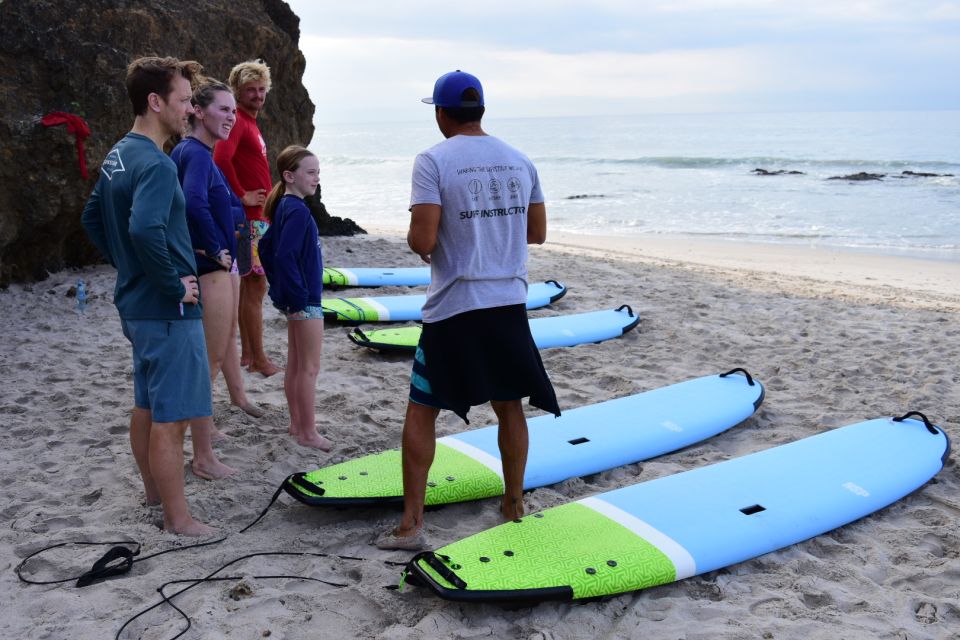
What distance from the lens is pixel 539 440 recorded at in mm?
4133

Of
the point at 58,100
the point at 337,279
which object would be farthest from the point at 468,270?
the point at 58,100

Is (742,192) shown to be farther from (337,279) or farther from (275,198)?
(275,198)

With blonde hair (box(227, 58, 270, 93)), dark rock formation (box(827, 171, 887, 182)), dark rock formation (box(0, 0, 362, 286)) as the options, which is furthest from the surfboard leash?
dark rock formation (box(827, 171, 887, 182))

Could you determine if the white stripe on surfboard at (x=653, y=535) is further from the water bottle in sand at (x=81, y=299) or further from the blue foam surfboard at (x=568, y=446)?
the water bottle in sand at (x=81, y=299)

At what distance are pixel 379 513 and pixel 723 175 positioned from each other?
1033 inches

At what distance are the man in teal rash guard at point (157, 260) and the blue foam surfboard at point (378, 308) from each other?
3612 millimetres

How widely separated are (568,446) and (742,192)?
19757 millimetres

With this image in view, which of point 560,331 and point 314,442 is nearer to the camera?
point 314,442

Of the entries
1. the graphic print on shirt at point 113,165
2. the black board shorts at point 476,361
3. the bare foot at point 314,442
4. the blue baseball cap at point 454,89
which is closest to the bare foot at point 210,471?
the bare foot at point 314,442

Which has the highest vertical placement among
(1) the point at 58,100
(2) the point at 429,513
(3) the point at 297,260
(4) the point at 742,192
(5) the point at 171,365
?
(1) the point at 58,100

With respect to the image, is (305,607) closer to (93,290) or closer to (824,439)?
(824,439)

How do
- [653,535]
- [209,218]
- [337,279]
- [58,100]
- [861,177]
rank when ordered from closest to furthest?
[653,535] → [209,218] → [58,100] → [337,279] → [861,177]

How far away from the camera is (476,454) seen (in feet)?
12.7

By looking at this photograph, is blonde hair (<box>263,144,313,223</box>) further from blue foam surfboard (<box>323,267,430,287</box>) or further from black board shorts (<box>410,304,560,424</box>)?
blue foam surfboard (<box>323,267,430,287</box>)
